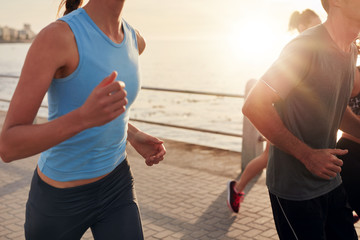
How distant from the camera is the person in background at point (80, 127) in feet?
5.37

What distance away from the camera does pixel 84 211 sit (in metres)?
2.07

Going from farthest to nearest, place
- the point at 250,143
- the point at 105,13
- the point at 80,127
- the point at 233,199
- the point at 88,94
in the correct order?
1. the point at 250,143
2. the point at 233,199
3. the point at 105,13
4. the point at 88,94
5. the point at 80,127

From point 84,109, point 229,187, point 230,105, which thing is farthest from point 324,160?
point 230,105

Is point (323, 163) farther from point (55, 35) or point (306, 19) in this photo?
point (306, 19)

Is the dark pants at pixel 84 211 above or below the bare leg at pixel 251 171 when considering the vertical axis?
above

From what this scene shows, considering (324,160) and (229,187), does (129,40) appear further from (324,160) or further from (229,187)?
(229,187)

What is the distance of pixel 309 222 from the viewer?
7.73ft

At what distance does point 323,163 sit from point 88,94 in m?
1.09

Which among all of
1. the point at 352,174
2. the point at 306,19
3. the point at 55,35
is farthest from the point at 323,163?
the point at 306,19

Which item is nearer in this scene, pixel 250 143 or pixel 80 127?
pixel 80 127

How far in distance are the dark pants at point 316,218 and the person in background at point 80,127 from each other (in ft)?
2.28

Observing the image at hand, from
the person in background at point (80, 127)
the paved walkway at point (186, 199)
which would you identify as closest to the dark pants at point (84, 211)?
the person in background at point (80, 127)

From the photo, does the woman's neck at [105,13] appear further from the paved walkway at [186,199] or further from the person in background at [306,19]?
the person in background at [306,19]

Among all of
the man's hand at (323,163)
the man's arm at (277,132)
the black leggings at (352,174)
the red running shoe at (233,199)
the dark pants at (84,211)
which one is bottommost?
the red running shoe at (233,199)
